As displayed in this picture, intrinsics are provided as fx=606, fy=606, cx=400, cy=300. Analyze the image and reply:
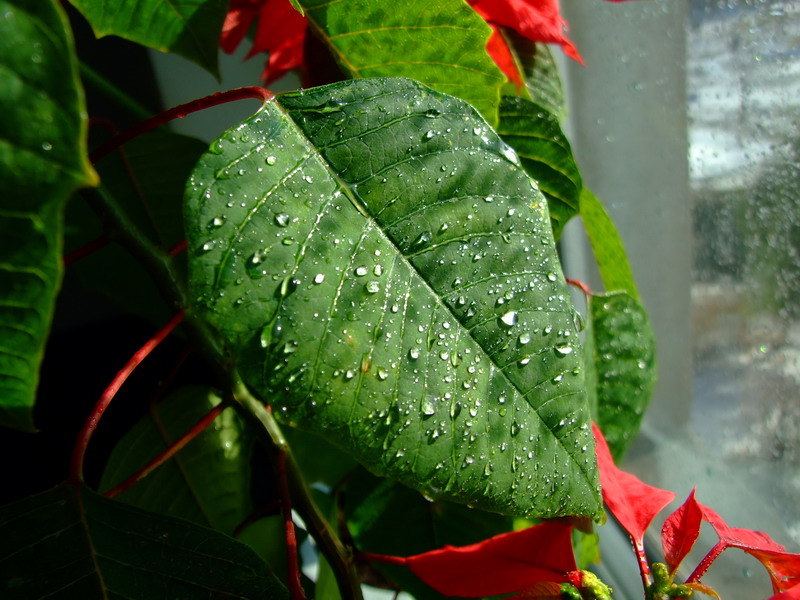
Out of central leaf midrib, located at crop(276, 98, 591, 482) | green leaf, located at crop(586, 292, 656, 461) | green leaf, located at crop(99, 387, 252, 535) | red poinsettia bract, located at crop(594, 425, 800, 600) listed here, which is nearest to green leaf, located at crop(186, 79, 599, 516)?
central leaf midrib, located at crop(276, 98, 591, 482)

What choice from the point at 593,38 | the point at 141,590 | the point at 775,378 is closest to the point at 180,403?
the point at 141,590

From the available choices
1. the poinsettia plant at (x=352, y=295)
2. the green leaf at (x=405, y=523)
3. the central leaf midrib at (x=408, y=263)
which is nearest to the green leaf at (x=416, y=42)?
the poinsettia plant at (x=352, y=295)

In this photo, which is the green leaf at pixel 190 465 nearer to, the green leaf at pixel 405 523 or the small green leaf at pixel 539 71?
the green leaf at pixel 405 523

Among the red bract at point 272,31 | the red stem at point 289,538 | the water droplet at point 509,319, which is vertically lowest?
the red stem at point 289,538

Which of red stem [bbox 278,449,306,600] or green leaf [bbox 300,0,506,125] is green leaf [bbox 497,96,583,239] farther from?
red stem [bbox 278,449,306,600]

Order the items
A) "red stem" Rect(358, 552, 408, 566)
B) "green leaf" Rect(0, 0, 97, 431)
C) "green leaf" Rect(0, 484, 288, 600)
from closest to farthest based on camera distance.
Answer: "green leaf" Rect(0, 0, 97, 431) → "green leaf" Rect(0, 484, 288, 600) → "red stem" Rect(358, 552, 408, 566)

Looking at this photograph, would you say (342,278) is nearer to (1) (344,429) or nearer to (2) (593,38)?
(1) (344,429)

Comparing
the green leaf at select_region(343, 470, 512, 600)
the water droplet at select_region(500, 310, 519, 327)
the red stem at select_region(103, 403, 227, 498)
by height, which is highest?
the water droplet at select_region(500, 310, 519, 327)

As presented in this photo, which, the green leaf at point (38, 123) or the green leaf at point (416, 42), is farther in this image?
the green leaf at point (416, 42)

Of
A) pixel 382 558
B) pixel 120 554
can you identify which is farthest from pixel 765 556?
pixel 120 554
